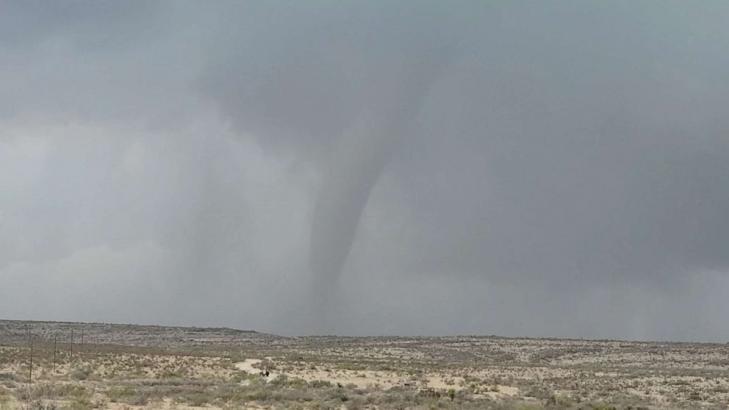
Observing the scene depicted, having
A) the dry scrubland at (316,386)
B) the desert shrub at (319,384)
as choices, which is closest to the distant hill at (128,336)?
the dry scrubland at (316,386)

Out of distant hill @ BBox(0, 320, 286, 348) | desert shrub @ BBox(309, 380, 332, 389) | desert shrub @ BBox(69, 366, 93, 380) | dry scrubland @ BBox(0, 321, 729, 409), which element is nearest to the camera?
dry scrubland @ BBox(0, 321, 729, 409)

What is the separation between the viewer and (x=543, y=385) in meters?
43.6

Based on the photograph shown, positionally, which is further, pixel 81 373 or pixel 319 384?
pixel 81 373

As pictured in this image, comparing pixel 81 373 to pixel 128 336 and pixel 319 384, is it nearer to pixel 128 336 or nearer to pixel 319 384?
pixel 319 384

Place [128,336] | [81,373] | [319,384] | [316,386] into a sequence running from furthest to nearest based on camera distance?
[128,336]
[81,373]
[319,384]
[316,386]

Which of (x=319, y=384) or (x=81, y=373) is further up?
(x=81, y=373)

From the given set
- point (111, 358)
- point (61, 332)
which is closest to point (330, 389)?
point (111, 358)

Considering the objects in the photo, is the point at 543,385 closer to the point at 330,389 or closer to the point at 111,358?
the point at 330,389

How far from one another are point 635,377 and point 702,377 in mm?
4958

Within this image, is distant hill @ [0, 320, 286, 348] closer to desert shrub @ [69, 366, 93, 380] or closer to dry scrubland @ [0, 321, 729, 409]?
dry scrubland @ [0, 321, 729, 409]

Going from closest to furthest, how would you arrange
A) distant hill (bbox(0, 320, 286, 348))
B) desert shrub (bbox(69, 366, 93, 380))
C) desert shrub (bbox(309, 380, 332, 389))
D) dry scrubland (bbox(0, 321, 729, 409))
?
dry scrubland (bbox(0, 321, 729, 409)) → desert shrub (bbox(309, 380, 332, 389)) → desert shrub (bbox(69, 366, 93, 380)) → distant hill (bbox(0, 320, 286, 348))

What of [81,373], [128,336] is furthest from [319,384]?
[128,336]

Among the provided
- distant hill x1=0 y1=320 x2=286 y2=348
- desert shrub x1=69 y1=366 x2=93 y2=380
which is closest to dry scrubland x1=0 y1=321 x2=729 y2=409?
desert shrub x1=69 y1=366 x2=93 y2=380

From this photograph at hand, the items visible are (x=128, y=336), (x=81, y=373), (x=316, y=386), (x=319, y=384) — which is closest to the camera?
(x=316, y=386)
